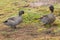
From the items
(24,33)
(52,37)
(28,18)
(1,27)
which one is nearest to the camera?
(52,37)

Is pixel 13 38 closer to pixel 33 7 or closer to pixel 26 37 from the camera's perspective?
pixel 26 37

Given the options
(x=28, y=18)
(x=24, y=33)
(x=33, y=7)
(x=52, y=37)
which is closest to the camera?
(x=52, y=37)

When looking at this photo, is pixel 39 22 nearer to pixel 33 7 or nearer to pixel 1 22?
pixel 1 22

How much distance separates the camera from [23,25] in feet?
38.2

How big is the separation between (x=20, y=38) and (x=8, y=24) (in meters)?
1.29

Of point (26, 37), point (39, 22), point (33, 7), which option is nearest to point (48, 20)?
point (39, 22)

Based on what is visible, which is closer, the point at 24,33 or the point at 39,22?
the point at 24,33

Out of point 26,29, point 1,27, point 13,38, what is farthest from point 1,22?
point 13,38

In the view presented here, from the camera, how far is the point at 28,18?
1261 centimetres

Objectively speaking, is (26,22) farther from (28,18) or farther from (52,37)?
(52,37)

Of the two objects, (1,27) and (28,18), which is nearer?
(1,27)

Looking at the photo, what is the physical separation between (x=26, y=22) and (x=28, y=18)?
0.59 meters

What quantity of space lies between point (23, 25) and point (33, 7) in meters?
3.26

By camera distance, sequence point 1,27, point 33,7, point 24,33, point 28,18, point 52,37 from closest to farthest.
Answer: point 52,37 < point 24,33 < point 1,27 < point 28,18 < point 33,7
